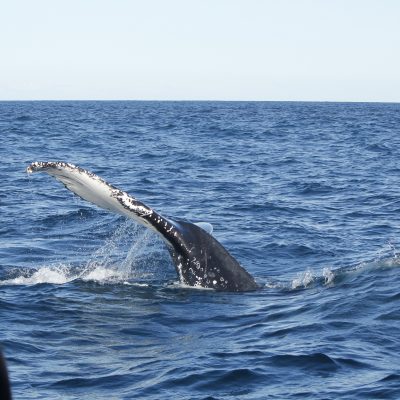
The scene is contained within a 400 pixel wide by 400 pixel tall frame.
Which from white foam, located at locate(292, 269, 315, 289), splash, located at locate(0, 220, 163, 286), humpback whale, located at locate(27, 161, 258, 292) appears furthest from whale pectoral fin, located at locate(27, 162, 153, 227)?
white foam, located at locate(292, 269, 315, 289)

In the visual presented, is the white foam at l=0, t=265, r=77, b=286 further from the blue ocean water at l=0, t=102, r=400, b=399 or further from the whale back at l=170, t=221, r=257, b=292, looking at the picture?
the whale back at l=170, t=221, r=257, b=292

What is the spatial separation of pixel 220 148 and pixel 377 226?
22026 millimetres

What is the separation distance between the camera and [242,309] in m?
9.67

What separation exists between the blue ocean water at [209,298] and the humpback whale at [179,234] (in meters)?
0.20

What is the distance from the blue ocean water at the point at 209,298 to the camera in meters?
7.62

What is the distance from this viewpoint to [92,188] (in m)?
8.18

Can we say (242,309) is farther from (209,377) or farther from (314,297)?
(209,377)

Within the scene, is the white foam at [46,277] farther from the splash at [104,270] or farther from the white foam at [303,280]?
the white foam at [303,280]

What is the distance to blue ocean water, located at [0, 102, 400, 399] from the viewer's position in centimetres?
762

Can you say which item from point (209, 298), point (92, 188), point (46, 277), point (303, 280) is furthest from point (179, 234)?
point (46, 277)

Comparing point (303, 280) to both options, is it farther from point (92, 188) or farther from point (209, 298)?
point (92, 188)

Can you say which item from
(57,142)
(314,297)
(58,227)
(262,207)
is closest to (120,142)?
(57,142)

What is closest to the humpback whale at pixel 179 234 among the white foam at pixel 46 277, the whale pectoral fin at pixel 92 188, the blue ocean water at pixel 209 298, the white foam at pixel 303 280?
the whale pectoral fin at pixel 92 188

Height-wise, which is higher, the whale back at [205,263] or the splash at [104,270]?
the whale back at [205,263]
